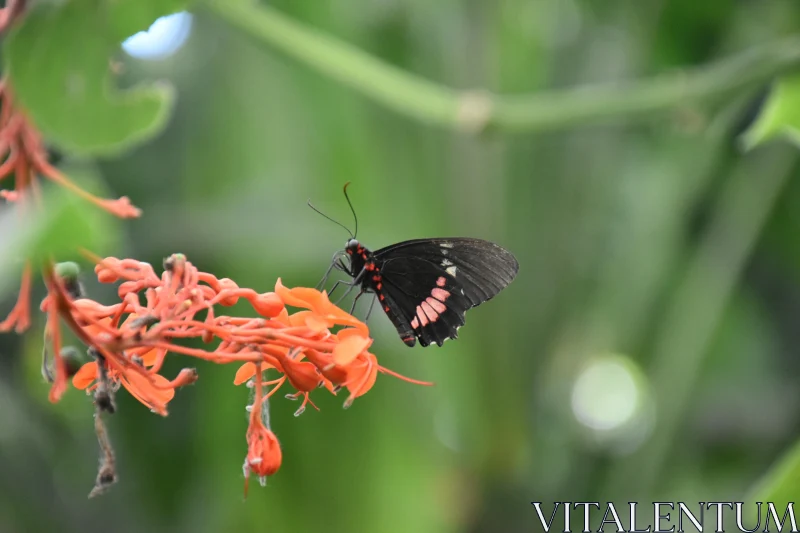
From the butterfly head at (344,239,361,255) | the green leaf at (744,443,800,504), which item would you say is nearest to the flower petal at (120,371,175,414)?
the butterfly head at (344,239,361,255)

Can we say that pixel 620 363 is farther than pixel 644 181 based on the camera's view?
Yes

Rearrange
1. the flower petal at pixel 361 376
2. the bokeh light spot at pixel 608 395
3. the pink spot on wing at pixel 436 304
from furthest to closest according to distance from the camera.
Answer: the bokeh light spot at pixel 608 395 < the pink spot on wing at pixel 436 304 < the flower petal at pixel 361 376

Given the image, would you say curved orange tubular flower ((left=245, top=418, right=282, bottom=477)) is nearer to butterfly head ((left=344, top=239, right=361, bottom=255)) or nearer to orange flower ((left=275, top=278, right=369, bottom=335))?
orange flower ((left=275, top=278, right=369, bottom=335))

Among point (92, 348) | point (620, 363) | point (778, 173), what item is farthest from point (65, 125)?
point (620, 363)

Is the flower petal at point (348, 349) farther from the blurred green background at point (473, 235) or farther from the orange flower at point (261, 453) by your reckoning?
the blurred green background at point (473, 235)

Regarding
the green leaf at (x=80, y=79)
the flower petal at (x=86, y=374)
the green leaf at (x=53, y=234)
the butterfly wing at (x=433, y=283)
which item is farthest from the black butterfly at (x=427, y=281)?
the green leaf at (x=53, y=234)

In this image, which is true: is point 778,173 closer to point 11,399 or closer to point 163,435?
point 163,435

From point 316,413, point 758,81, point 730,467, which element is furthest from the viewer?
point 730,467
